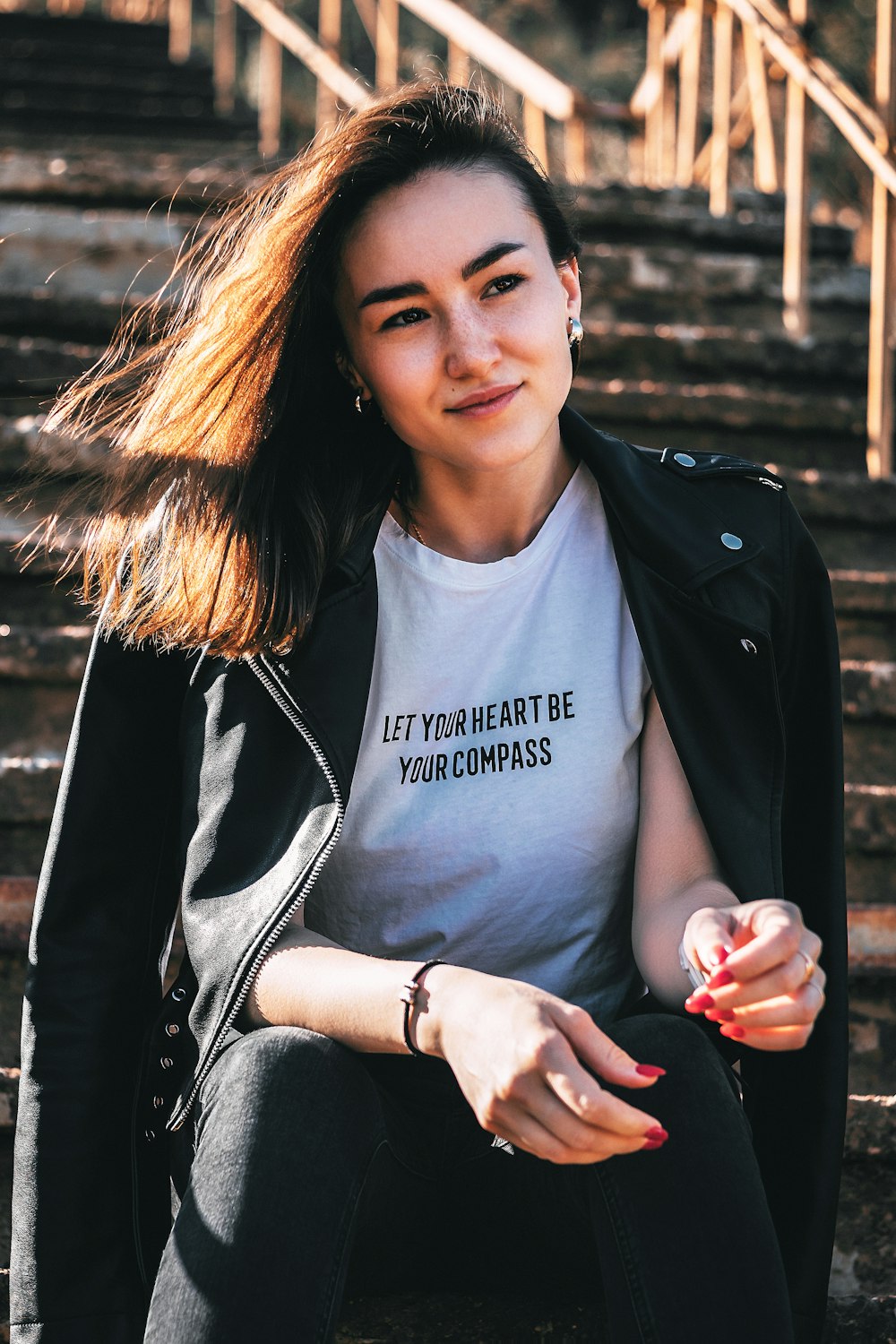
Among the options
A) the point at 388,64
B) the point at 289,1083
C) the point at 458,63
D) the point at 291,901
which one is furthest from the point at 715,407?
the point at 388,64

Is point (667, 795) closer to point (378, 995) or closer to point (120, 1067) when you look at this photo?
point (378, 995)

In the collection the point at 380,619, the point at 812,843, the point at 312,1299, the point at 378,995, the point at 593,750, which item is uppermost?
the point at 380,619

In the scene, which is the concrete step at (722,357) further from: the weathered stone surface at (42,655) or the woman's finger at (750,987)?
the woman's finger at (750,987)

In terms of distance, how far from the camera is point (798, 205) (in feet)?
12.7

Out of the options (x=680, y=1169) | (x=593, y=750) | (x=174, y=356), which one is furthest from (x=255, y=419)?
(x=680, y=1169)

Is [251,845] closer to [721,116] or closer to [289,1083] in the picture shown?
[289,1083]

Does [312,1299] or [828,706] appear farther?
[828,706]

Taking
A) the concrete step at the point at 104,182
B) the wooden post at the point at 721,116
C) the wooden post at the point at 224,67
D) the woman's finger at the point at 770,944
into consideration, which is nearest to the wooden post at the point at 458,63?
the wooden post at the point at 721,116

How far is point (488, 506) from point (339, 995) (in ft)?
2.18

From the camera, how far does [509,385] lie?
1.68m

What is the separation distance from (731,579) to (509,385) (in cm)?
34

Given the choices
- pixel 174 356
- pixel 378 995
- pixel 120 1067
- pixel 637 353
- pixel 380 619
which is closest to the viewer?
pixel 378 995

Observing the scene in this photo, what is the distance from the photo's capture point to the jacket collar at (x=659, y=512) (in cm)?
164

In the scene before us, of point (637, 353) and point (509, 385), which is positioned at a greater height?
point (637, 353)
